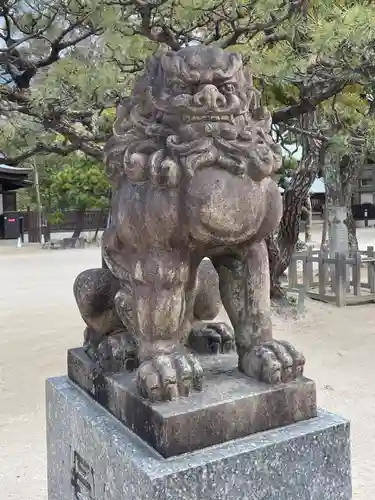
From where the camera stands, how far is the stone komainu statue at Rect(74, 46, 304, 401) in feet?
4.01

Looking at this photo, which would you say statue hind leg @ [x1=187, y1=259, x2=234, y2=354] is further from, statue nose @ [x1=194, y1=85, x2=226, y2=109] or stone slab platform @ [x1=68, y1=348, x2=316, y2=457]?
statue nose @ [x1=194, y1=85, x2=226, y2=109]

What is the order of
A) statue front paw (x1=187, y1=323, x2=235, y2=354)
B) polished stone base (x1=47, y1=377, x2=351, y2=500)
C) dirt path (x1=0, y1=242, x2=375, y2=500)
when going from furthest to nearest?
dirt path (x1=0, y1=242, x2=375, y2=500) → statue front paw (x1=187, y1=323, x2=235, y2=354) → polished stone base (x1=47, y1=377, x2=351, y2=500)

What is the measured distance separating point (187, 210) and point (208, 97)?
258 mm

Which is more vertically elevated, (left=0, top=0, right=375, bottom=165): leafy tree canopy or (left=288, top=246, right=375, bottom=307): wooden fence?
(left=0, top=0, right=375, bottom=165): leafy tree canopy

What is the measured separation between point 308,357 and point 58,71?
2.69 metres

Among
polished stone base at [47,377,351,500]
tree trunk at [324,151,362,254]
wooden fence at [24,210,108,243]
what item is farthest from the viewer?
wooden fence at [24,210,108,243]

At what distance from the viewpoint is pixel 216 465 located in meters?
1.13

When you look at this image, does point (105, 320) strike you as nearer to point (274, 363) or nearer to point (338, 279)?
point (274, 363)

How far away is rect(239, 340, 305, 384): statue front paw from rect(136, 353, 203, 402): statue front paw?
0.16m

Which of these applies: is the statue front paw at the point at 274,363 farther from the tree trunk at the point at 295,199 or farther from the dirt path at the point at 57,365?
the tree trunk at the point at 295,199

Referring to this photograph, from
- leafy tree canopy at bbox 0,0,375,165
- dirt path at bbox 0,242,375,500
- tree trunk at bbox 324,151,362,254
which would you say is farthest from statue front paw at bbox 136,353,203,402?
tree trunk at bbox 324,151,362,254

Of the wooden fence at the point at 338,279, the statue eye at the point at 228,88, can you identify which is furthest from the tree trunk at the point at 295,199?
the statue eye at the point at 228,88

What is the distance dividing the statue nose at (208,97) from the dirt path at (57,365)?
1.74 m

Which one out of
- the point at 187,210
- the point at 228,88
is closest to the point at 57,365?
the point at 187,210
